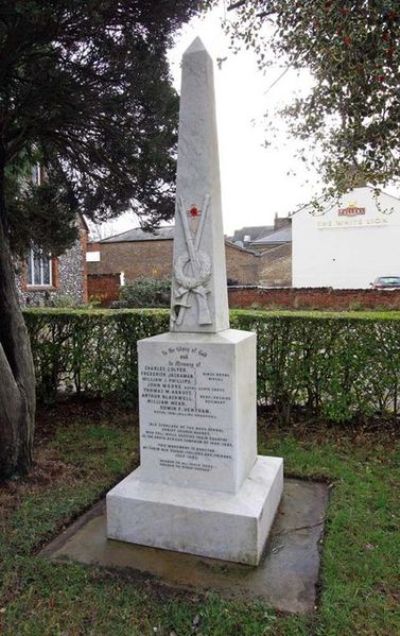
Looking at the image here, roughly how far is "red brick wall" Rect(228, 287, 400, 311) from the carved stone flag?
53.6 feet

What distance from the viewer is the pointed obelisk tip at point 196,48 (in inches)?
136

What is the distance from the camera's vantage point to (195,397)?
3.37 meters

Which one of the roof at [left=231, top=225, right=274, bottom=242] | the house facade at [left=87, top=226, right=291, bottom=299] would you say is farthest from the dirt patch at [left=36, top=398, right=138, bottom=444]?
the roof at [left=231, top=225, right=274, bottom=242]

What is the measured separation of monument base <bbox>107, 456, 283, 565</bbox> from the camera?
3088mm

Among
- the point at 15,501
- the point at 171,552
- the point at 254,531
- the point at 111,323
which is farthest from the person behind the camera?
the point at 111,323

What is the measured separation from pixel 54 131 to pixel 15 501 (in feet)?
12.2

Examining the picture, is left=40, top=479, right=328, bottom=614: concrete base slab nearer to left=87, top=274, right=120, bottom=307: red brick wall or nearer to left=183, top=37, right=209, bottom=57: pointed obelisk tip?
left=183, top=37, right=209, bottom=57: pointed obelisk tip

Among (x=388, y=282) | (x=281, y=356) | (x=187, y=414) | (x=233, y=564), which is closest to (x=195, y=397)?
(x=187, y=414)

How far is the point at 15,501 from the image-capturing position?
3.88 metres

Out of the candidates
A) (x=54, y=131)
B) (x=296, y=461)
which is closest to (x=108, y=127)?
(x=54, y=131)

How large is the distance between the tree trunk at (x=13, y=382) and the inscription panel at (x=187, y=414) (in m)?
1.47

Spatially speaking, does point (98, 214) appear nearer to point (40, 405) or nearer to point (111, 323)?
point (111, 323)

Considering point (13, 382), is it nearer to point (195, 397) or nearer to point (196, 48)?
point (195, 397)

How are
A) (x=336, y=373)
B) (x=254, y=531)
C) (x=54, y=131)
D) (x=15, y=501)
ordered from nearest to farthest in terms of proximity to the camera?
(x=254, y=531), (x=15, y=501), (x=54, y=131), (x=336, y=373)
